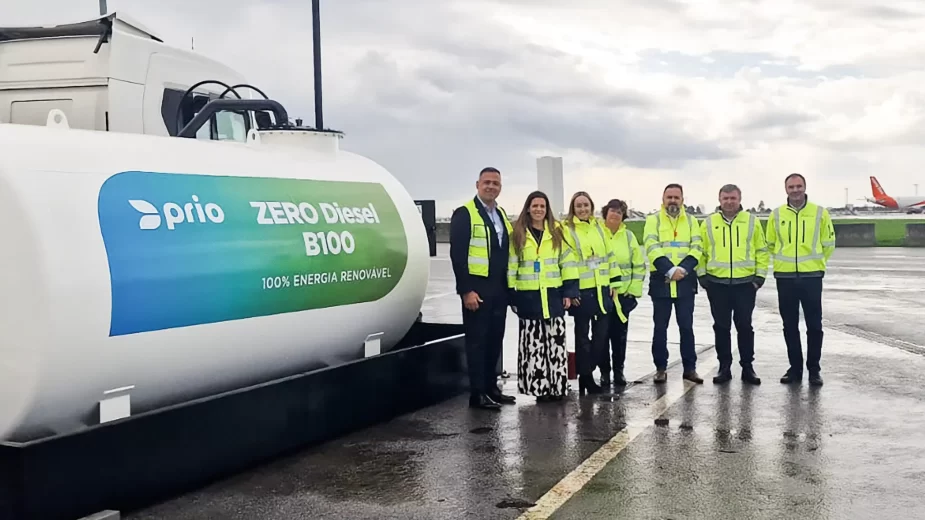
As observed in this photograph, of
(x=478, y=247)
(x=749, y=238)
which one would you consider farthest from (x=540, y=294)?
(x=749, y=238)

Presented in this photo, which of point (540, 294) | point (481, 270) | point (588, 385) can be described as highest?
point (481, 270)

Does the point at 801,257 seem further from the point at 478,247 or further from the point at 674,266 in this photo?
the point at 478,247

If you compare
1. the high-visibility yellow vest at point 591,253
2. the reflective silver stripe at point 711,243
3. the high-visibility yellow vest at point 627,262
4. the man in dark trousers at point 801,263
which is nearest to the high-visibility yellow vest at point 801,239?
the man in dark trousers at point 801,263

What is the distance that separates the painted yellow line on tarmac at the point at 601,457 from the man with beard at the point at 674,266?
15.8 inches

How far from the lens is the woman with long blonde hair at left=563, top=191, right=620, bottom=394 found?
863 centimetres

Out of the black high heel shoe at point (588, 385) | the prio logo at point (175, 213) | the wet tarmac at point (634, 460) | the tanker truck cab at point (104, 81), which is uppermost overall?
the tanker truck cab at point (104, 81)

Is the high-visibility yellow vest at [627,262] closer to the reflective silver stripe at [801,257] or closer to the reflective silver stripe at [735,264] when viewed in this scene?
the reflective silver stripe at [735,264]

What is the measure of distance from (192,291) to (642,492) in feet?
9.93

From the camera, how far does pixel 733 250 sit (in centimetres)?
903

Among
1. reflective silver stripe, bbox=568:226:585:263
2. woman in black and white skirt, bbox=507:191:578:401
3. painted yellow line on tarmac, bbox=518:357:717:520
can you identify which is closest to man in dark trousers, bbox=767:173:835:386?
painted yellow line on tarmac, bbox=518:357:717:520

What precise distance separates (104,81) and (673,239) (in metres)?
5.46

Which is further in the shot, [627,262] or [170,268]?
[627,262]

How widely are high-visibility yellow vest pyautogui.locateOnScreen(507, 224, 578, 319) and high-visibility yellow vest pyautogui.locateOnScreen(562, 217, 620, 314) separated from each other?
32cm

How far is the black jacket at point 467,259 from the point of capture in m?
7.91
